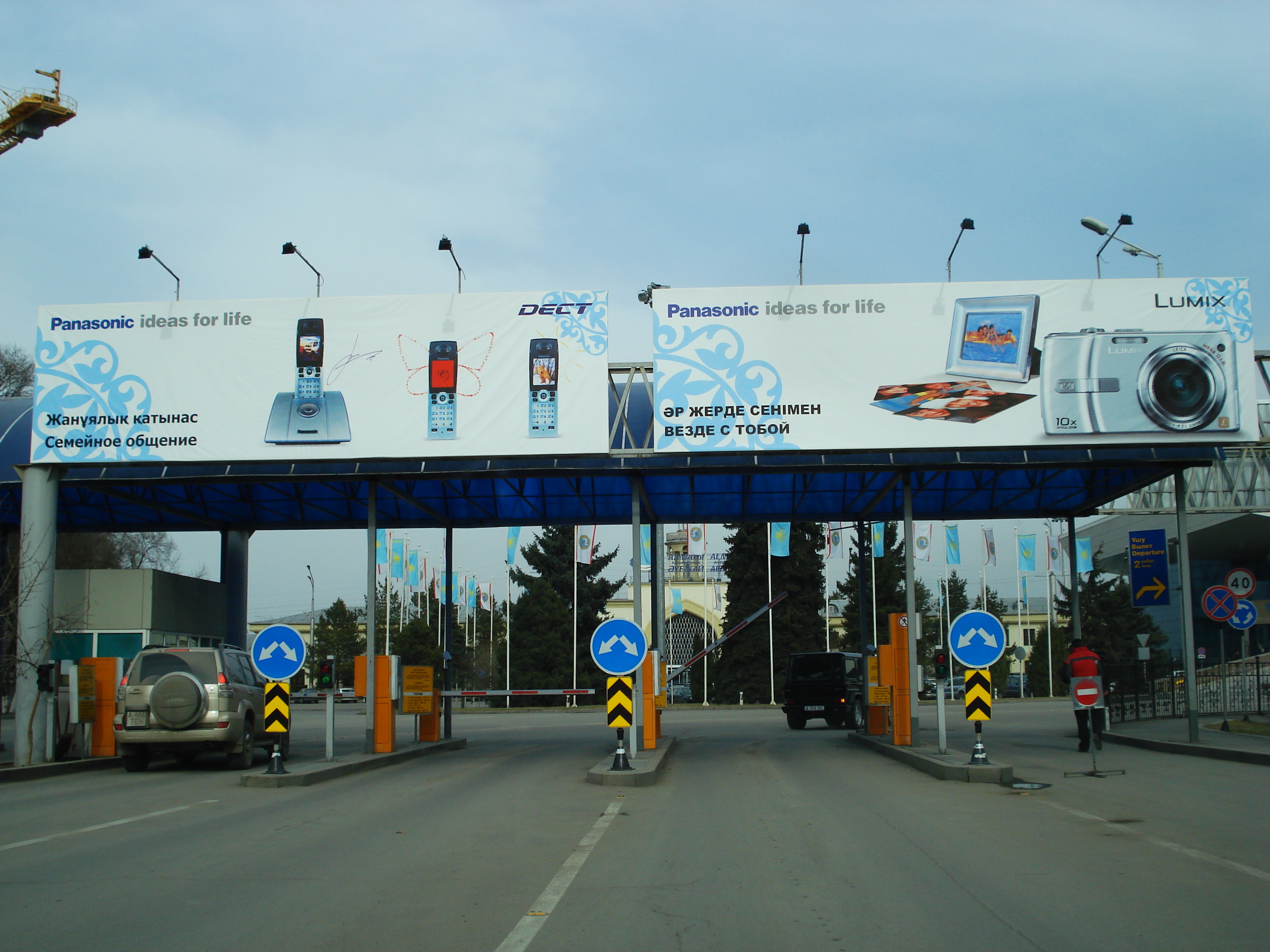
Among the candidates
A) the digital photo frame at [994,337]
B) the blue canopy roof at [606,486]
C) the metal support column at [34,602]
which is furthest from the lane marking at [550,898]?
the metal support column at [34,602]

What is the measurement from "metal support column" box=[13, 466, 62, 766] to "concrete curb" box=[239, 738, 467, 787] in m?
4.10

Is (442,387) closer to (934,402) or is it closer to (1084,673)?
(934,402)

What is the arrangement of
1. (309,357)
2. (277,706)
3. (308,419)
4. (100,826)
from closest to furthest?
(100,826), (277,706), (308,419), (309,357)

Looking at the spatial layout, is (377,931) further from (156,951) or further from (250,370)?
(250,370)

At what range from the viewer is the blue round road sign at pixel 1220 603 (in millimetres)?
20172

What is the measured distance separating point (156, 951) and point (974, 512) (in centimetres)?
2203

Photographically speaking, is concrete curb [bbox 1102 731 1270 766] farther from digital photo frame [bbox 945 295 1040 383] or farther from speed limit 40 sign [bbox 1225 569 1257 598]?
digital photo frame [bbox 945 295 1040 383]

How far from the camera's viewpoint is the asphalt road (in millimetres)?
6223

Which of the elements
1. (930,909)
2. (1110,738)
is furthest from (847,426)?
(930,909)

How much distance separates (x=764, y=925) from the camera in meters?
6.32

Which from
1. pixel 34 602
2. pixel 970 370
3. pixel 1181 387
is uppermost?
pixel 970 370

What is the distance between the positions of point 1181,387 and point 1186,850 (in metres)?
11.5

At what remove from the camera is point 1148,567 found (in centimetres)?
2317

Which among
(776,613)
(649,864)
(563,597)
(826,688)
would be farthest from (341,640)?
(649,864)
